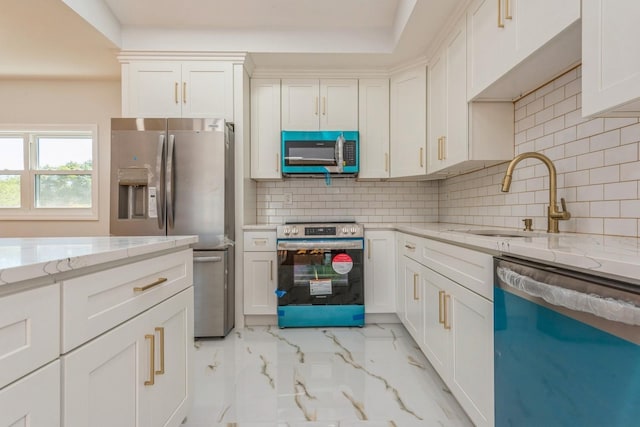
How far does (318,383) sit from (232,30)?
284 cm

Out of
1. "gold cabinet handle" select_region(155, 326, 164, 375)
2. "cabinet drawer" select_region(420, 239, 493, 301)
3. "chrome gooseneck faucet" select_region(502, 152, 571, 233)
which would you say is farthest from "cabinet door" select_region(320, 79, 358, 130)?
"gold cabinet handle" select_region(155, 326, 164, 375)

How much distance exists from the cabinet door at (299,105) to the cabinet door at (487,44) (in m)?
1.47

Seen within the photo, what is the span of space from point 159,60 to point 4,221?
8.77ft

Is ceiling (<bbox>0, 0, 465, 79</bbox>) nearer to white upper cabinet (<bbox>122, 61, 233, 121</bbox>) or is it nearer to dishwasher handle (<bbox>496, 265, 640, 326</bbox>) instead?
white upper cabinet (<bbox>122, 61, 233, 121</bbox>)

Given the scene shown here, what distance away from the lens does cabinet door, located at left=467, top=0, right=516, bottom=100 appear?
1.62 meters

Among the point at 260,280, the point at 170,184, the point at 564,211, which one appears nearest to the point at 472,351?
the point at 564,211

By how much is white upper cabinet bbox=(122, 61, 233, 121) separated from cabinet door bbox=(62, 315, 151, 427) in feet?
7.39

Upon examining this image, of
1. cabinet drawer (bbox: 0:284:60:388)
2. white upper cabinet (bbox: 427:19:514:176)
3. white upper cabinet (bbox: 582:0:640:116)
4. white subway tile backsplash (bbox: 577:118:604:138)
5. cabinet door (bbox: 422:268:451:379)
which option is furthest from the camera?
white upper cabinet (bbox: 427:19:514:176)

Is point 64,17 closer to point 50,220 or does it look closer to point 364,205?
point 50,220

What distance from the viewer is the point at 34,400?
2.25ft

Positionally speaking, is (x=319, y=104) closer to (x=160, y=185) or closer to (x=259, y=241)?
(x=259, y=241)

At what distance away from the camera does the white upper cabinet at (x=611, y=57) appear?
0.92 meters

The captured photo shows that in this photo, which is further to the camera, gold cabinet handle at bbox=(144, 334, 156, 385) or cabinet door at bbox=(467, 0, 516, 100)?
cabinet door at bbox=(467, 0, 516, 100)

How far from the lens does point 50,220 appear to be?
3.68 m
